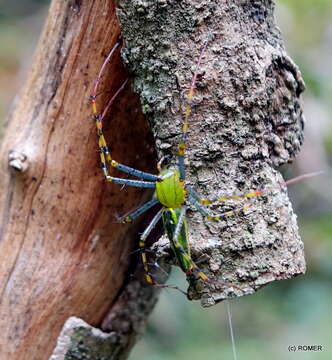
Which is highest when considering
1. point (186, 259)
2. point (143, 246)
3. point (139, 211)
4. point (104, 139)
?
point (104, 139)

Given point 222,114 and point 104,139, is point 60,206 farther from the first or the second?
point 222,114

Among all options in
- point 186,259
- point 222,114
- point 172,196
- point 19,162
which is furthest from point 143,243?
point 222,114

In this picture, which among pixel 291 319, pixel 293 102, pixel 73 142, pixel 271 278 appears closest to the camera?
pixel 271 278

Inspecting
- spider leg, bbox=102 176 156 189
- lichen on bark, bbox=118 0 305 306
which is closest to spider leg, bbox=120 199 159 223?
spider leg, bbox=102 176 156 189

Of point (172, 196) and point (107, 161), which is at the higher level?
point (107, 161)

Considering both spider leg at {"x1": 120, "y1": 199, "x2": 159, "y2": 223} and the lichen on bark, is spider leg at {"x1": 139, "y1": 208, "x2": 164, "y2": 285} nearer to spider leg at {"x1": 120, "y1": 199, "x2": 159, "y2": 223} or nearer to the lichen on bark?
spider leg at {"x1": 120, "y1": 199, "x2": 159, "y2": 223}

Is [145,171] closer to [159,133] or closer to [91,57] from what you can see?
[159,133]

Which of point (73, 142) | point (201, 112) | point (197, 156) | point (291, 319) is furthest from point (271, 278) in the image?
point (291, 319)
